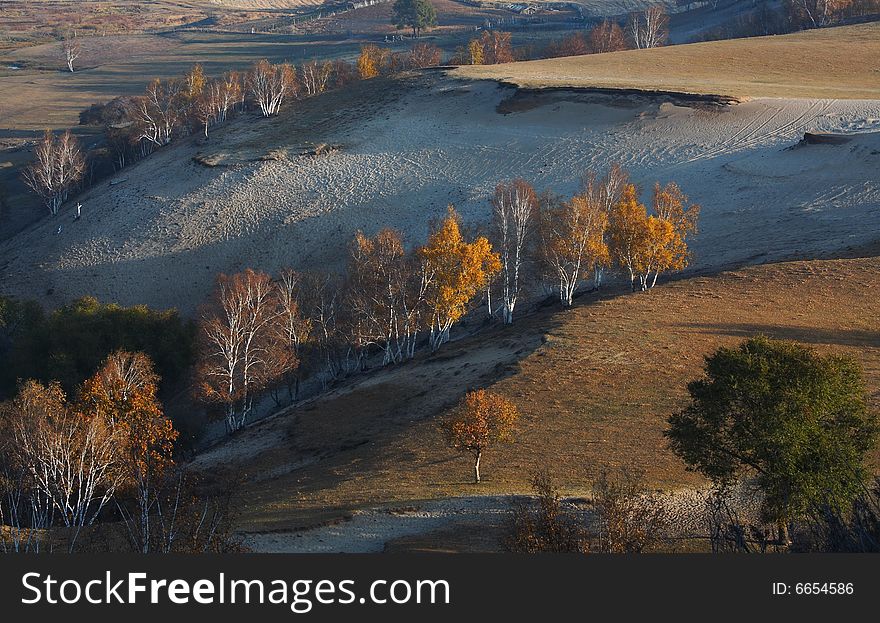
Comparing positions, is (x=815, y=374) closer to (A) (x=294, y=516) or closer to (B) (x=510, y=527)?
(B) (x=510, y=527)

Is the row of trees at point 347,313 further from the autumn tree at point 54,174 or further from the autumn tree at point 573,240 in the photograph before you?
the autumn tree at point 54,174

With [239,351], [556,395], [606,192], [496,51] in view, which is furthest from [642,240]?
[496,51]

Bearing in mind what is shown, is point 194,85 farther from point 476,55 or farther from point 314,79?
point 476,55

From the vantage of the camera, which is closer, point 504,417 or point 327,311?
point 504,417

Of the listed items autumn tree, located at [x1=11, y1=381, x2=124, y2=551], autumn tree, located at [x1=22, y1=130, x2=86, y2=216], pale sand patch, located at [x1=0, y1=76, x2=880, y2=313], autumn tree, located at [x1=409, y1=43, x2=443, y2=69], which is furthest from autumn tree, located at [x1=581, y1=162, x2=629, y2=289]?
autumn tree, located at [x1=409, y1=43, x2=443, y2=69]

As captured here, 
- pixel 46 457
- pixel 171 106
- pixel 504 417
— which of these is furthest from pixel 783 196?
pixel 171 106

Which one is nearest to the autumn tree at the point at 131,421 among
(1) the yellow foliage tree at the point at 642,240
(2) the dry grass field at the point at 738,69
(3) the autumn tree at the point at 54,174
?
(1) the yellow foliage tree at the point at 642,240
